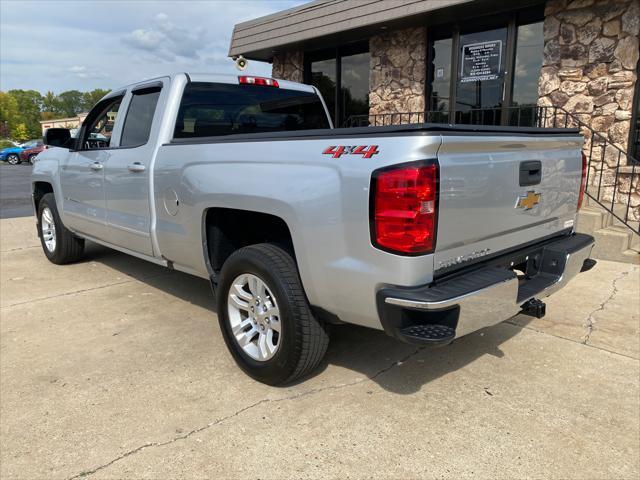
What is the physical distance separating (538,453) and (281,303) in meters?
1.51

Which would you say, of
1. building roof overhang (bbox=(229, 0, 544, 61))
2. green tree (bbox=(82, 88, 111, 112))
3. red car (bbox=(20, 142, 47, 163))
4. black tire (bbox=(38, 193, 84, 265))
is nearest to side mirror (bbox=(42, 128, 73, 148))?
black tire (bbox=(38, 193, 84, 265))

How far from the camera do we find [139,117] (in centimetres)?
425

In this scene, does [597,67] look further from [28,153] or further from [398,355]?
[28,153]

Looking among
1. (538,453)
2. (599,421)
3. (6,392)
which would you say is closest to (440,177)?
(538,453)

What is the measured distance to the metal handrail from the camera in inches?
269

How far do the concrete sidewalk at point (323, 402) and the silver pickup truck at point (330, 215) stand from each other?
1.29 ft

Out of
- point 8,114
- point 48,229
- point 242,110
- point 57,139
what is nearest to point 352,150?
point 242,110

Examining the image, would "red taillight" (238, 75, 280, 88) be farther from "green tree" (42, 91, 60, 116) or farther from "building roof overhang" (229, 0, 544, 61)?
"green tree" (42, 91, 60, 116)

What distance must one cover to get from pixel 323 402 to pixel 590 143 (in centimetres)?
624

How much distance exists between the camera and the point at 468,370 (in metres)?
3.36

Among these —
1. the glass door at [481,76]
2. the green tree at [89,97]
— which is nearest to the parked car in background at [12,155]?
the glass door at [481,76]

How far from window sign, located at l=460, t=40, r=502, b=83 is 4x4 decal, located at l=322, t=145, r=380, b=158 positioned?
22.3ft

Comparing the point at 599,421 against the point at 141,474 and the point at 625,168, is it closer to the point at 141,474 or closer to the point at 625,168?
the point at 141,474

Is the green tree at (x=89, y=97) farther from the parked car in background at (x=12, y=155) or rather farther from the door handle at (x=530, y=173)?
the door handle at (x=530, y=173)
